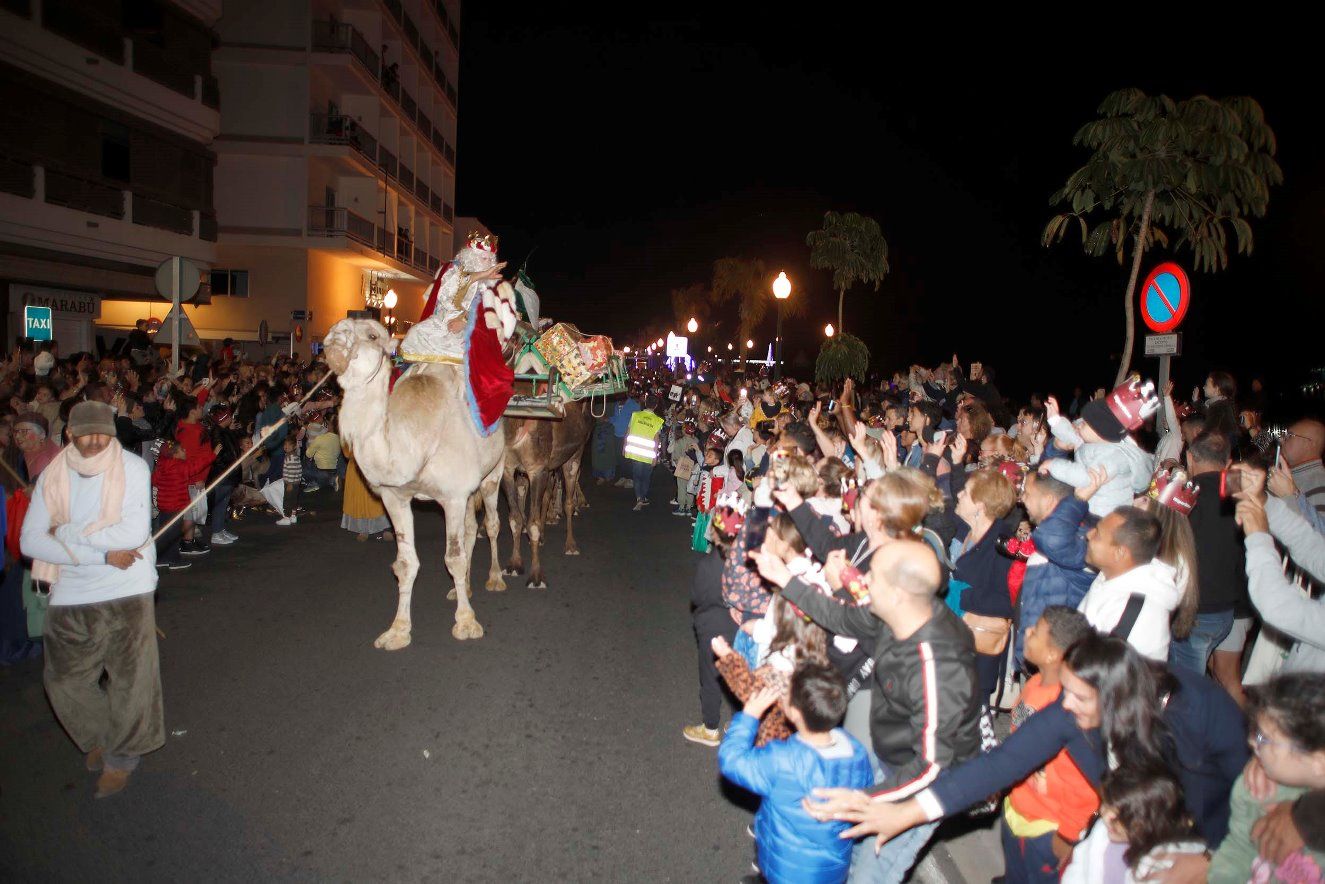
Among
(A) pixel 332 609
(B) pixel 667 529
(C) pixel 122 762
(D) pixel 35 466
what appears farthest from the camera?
(B) pixel 667 529

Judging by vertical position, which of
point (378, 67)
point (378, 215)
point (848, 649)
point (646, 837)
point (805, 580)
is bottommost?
point (646, 837)

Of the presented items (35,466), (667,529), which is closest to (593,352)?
(667,529)

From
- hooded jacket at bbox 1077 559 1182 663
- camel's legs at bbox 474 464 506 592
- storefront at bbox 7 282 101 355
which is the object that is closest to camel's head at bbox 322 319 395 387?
camel's legs at bbox 474 464 506 592

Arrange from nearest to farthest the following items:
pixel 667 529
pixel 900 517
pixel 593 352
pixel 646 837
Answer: pixel 900 517, pixel 646 837, pixel 593 352, pixel 667 529

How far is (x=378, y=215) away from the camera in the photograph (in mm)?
35344

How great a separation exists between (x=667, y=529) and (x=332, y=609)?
19.0ft

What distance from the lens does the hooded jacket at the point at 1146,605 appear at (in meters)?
3.62

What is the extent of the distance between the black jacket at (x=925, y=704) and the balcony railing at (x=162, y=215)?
24615 millimetres

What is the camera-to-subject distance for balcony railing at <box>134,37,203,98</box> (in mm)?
21062

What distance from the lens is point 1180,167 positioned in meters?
10.0

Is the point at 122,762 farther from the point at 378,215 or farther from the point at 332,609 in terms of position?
the point at 378,215

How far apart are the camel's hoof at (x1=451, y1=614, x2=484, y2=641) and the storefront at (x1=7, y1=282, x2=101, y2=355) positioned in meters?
17.6

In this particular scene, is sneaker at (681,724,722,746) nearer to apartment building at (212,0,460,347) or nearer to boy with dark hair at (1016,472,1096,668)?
boy with dark hair at (1016,472,1096,668)

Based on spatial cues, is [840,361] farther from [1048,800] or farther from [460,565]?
[1048,800]
